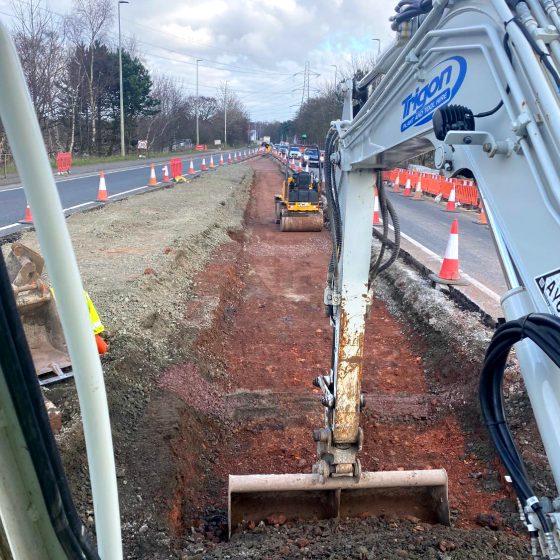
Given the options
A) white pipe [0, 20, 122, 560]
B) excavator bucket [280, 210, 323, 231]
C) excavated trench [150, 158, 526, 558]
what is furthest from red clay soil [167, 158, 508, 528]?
excavator bucket [280, 210, 323, 231]

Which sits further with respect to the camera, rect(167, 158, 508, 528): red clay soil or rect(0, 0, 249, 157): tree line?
rect(0, 0, 249, 157): tree line

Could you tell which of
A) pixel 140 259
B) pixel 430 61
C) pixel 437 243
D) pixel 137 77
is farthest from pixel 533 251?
pixel 137 77

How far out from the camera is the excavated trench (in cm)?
375

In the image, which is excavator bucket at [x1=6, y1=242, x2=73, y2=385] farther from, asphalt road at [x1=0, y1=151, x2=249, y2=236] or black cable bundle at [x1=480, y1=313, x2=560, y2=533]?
asphalt road at [x1=0, y1=151, x2=249, y2=236]


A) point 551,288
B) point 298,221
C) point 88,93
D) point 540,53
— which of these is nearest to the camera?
point 551,288

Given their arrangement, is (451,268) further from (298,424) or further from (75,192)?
(75,192)

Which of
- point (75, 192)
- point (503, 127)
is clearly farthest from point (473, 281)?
point (75, 192)

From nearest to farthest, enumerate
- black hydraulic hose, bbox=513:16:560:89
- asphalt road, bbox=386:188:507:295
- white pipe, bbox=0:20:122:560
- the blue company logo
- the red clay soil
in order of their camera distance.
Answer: white pipe, bbox=0:20:122:560 < black hydraulic hose, bbox=513:16:560:89 < the blue company logo < the red clay soil < asphalt road, bbox=386:188:507:295

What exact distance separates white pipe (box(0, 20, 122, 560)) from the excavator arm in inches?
47.8

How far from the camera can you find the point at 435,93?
264cm

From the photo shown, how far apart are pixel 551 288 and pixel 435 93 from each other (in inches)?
51.2

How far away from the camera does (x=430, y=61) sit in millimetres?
2686

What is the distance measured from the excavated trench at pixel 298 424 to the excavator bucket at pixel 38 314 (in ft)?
3.26

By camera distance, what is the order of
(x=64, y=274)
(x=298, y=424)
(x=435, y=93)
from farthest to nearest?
1. (x=298, y=424)
2. (x=435, y=93)
3. (x=64, y=274)
